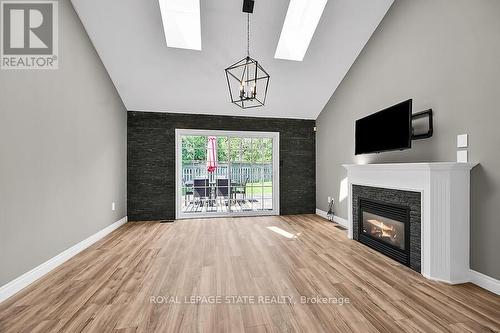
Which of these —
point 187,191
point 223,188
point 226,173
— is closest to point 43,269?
point 187,191

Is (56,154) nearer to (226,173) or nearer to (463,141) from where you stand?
(226,173)

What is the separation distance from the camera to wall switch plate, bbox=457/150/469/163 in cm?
232

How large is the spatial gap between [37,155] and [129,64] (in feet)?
7.51

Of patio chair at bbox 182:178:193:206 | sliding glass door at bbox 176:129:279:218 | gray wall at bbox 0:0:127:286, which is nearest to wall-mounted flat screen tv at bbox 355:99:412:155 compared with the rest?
sliding glass door at bbox 176:129:279:218

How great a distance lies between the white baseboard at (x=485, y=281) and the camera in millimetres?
2049

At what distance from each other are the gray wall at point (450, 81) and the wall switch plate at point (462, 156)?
38 mm

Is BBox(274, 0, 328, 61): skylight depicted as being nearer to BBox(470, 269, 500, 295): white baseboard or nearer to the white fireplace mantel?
the white fireplace mantel

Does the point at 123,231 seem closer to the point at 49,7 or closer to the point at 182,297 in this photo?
the point at 182,297

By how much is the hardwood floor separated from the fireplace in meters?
0.14

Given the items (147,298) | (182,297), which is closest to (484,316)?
(182,297)

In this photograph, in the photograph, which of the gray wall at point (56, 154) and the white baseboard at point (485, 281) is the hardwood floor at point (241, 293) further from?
the gray wall at point (56, 154)

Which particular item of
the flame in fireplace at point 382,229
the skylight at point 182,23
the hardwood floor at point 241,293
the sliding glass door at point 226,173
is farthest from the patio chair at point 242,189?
the skylight at point 182,23

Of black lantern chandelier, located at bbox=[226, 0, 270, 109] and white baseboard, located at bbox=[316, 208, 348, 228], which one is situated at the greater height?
black lantern chandelier, located at bbox=[226, 0, 270, 109]

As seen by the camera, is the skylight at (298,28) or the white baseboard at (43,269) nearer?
the white baseboard at (43,269)
